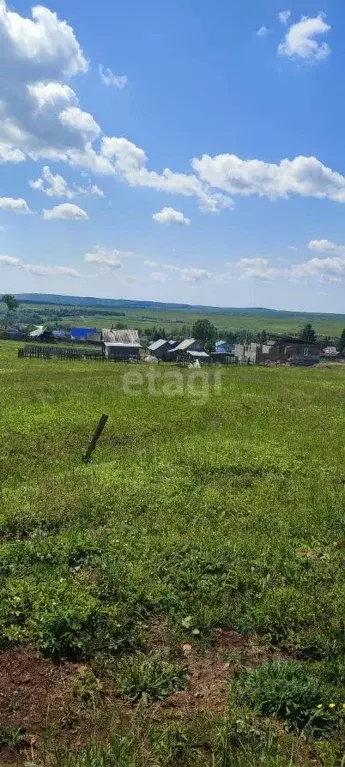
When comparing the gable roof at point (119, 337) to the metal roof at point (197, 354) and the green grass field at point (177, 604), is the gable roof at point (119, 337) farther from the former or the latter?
the green grass field at point (177, 604)

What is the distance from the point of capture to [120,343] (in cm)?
7500

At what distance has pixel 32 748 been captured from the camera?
12.9ft

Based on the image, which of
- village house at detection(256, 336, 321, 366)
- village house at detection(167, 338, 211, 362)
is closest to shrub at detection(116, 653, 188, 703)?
village house at detection(167, 338, 211, 362)

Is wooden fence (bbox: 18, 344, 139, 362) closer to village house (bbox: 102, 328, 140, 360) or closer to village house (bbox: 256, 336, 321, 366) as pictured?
village house (bbox: 102, 328, 140, 360)

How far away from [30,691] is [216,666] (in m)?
1.75

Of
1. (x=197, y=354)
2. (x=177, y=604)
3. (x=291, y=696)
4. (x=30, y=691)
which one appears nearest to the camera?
(x=291, y=696)

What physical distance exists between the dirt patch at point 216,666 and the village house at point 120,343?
68.4 m

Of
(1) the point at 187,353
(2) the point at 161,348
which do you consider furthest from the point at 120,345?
(2) the point at 161,348

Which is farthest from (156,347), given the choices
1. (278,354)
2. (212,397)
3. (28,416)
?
(28,416)

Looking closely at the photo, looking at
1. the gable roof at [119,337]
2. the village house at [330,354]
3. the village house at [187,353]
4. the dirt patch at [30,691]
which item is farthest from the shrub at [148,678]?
the village house at [330,354]

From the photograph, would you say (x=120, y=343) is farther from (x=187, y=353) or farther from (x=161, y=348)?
(x=161, y=348)

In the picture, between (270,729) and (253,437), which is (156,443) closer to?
Answer: (253,437)

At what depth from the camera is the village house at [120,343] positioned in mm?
74062

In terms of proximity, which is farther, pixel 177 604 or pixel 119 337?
pixel 119 337
